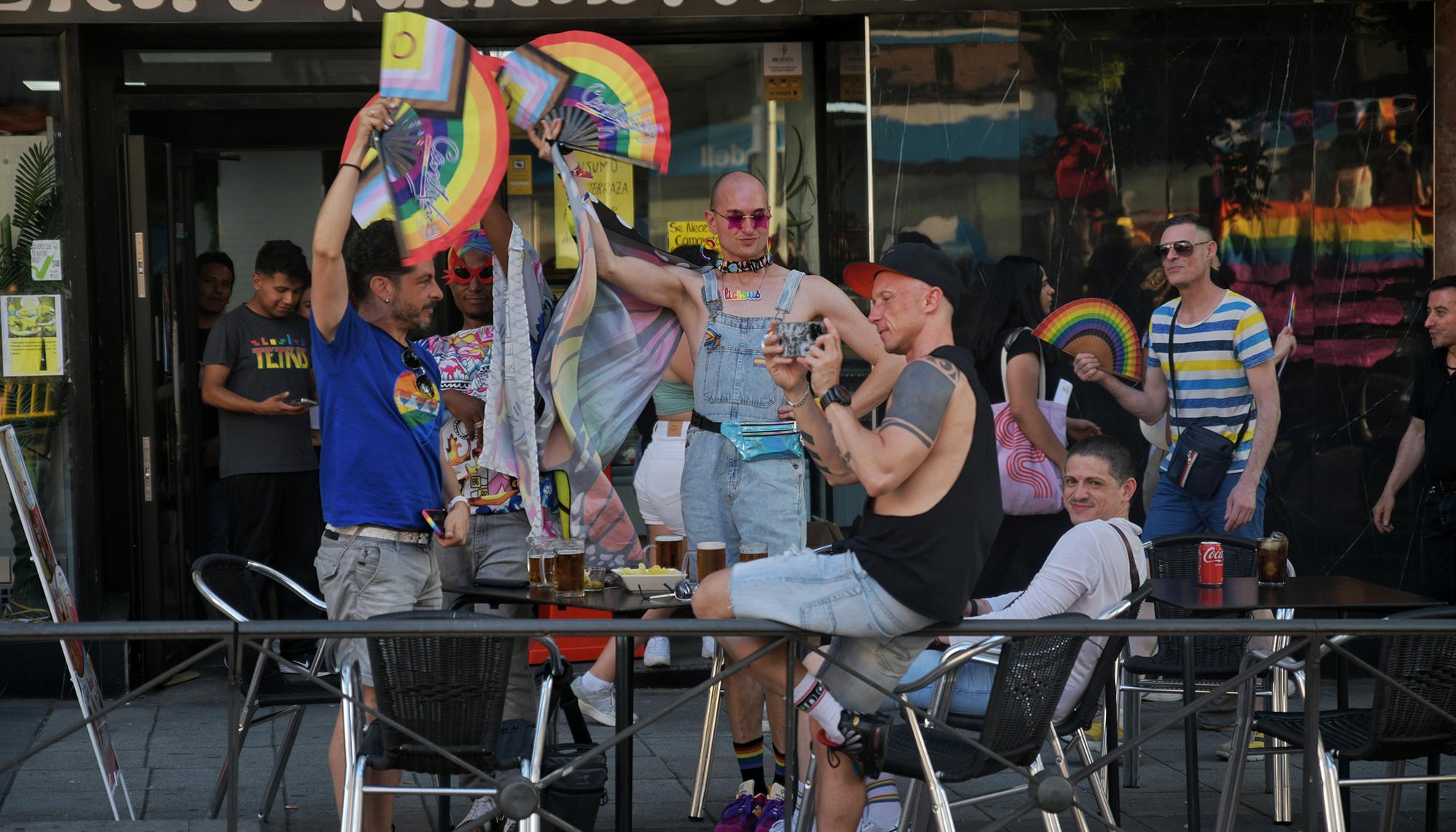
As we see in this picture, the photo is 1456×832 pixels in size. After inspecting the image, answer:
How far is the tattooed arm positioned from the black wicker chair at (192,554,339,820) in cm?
177

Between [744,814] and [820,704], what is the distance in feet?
3.53

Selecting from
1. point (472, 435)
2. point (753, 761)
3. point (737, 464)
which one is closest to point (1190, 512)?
point (737, 464)

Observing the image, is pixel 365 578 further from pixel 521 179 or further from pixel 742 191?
pixel 521 179

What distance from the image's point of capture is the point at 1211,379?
6.50m

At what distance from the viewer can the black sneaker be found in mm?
3850

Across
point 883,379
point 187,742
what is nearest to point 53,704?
point 187,742

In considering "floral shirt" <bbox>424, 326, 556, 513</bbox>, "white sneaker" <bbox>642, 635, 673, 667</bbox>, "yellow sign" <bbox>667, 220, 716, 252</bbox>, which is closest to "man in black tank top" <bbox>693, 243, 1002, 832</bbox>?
"floral shirt" <bbox>424, 326, 556, 513</bbox>

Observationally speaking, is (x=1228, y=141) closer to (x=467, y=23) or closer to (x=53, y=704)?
(x=467, y=23)

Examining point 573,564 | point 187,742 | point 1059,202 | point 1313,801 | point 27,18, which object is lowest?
point 187,742

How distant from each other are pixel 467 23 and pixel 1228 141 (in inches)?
139

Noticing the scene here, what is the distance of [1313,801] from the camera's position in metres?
3.91

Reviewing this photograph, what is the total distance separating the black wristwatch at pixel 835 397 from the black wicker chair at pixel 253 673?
5.75ft

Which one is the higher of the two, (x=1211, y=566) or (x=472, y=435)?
(x=472, y=435)

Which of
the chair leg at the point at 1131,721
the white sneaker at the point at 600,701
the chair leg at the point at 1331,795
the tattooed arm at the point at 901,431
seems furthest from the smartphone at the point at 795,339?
the chair leg at the point at 1131,721
